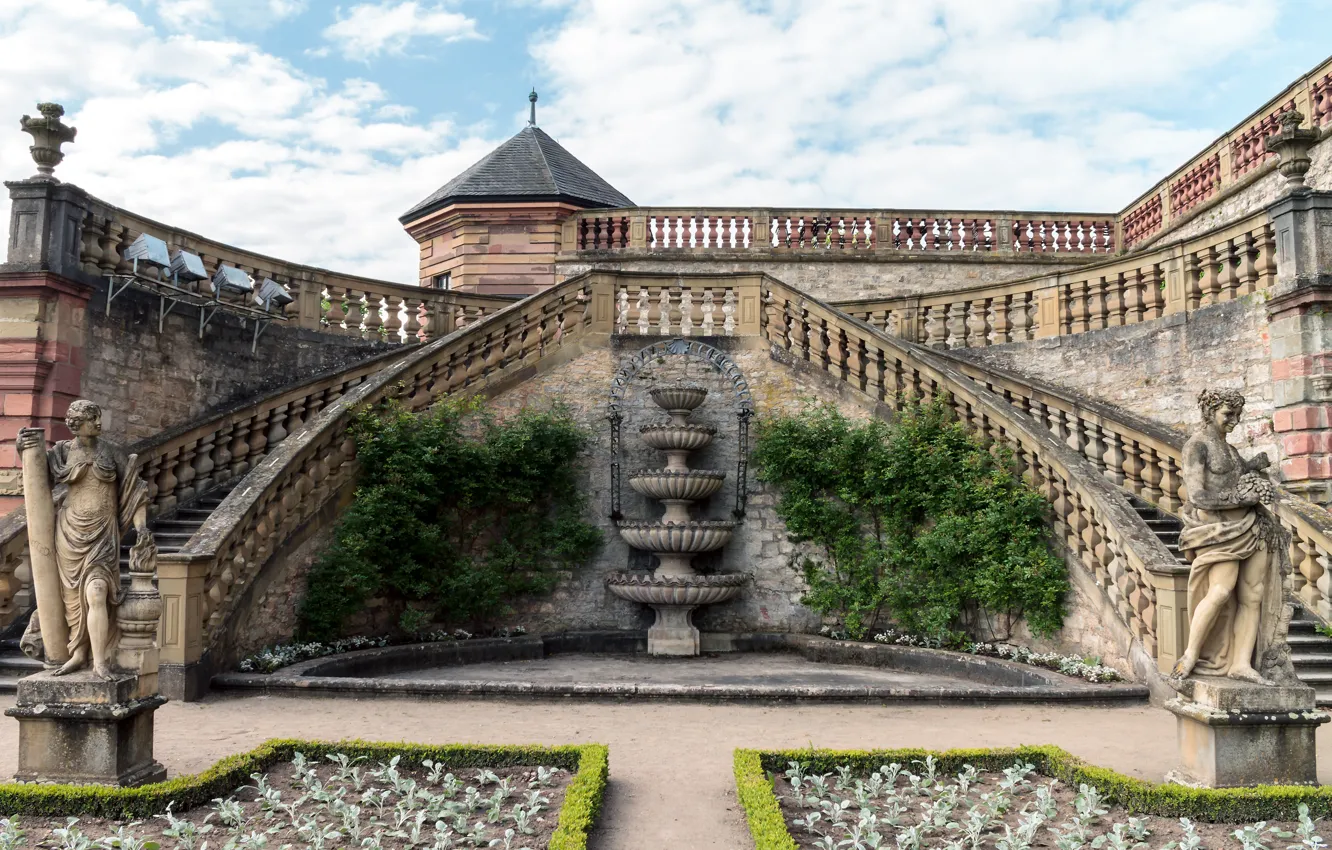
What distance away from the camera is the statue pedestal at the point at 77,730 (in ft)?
17.9

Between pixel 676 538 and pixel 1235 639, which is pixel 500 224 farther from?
pixel 1235 639

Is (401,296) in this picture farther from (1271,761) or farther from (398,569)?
(1271,761)

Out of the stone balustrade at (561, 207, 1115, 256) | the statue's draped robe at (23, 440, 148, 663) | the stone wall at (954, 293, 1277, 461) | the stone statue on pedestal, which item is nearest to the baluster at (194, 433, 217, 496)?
the statue's draped robe at (23, 440, 148, 663)

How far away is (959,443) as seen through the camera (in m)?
11.0

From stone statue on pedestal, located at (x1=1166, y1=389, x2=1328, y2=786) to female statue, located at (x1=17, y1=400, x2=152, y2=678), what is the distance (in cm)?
640

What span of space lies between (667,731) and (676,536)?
418cm

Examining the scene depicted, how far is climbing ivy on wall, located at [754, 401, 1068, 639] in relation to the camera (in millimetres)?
10250

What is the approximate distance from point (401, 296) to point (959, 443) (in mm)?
8455

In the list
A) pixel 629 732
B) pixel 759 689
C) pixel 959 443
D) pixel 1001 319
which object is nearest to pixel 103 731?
pixel 629 732

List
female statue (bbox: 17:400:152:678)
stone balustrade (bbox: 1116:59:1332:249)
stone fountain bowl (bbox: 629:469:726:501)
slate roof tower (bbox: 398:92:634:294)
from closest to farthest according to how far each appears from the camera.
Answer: female statue (bbox: 17:400:152:678)
stone fountain bowl (bbox: 629:469:726:501)
stone balustrade (bbox: 1116:59:1332:249)
slate roof tower (bbox: 398:92:634:294)

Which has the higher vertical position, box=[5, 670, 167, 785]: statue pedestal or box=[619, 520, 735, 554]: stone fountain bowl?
box=[619, 520, 735, 554]: stone fountain bowl

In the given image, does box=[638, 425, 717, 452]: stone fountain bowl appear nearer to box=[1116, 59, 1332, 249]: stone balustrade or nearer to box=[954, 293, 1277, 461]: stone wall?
box=[954, 293, 1277, 461]: stone wall

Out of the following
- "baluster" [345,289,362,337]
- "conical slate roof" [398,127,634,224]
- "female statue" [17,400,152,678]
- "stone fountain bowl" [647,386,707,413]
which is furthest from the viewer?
"conical slate roof" [398,127,634,224]

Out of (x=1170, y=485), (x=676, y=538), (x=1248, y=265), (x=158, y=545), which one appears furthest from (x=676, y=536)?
(x=1248, y=265)
